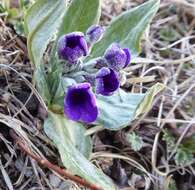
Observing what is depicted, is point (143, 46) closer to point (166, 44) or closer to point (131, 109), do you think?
point (166, 44)

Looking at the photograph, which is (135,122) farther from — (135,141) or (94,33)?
(94,33)

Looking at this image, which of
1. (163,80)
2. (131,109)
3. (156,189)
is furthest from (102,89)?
(163,80)

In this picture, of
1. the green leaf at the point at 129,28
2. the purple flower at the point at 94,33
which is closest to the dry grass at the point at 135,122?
the green leaf at the point at 129,28

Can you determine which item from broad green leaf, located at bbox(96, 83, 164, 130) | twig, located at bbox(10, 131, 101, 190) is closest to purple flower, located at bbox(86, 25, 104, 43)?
broad green leaf, located at bbox(96, 83, 164, 130)

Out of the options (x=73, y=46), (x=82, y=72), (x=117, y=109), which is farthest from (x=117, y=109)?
(x=73, y=46)

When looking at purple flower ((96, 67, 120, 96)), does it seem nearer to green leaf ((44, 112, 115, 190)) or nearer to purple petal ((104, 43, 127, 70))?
purple petal ((104, 43, 127, 70))

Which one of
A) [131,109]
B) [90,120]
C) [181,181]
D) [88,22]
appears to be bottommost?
[181,181]
